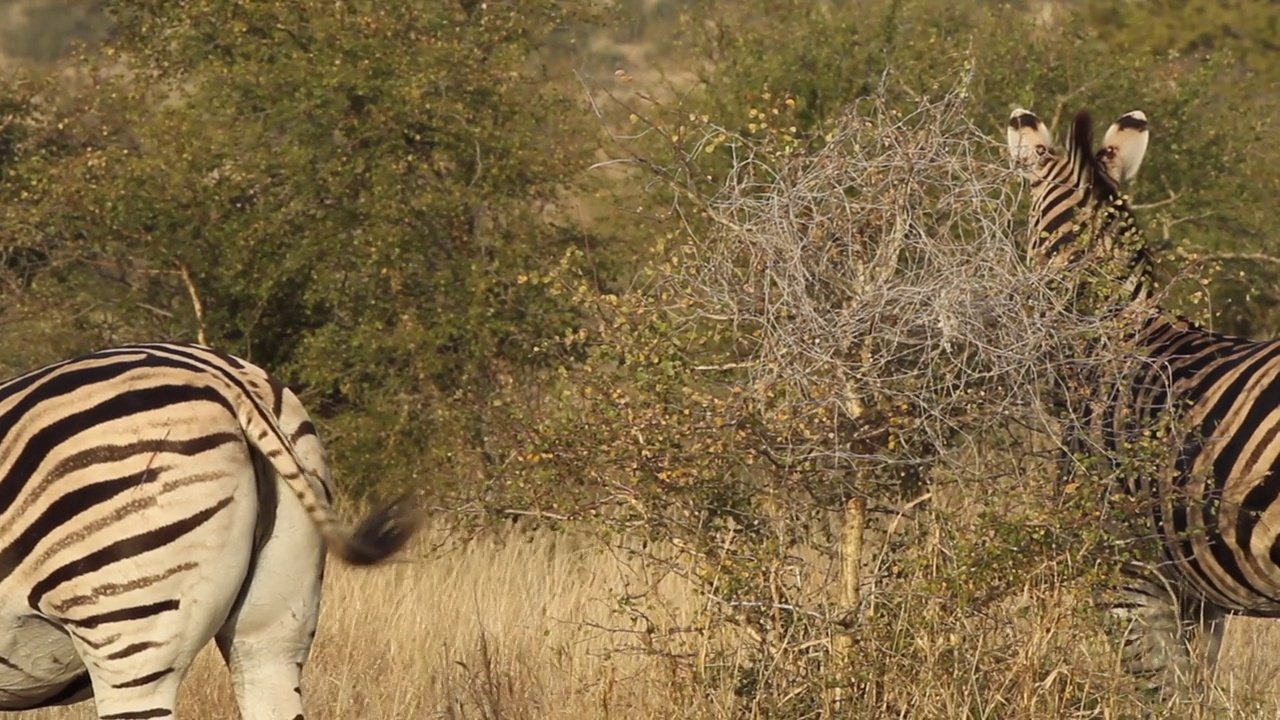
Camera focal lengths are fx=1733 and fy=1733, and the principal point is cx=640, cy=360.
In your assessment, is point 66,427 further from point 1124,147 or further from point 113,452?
point 1124,147

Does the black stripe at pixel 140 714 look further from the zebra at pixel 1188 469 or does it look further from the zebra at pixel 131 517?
the zebra at pixel 1188 469

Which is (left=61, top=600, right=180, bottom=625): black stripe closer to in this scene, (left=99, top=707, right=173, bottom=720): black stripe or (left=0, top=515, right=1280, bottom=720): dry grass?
(left=99, top=707, right=173, bottom=720): black stripe

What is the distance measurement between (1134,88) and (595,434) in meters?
8.64

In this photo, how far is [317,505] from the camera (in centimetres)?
451

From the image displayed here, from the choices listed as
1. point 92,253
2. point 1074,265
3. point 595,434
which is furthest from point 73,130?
point 1074,265

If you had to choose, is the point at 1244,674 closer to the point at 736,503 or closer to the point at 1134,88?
the point at 736,503

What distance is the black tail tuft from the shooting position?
4.55 m

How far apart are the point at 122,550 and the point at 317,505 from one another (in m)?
0.55

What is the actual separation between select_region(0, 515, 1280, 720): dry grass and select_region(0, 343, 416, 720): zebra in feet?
4.46

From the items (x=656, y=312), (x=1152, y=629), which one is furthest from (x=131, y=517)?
(x=1152, y=629)

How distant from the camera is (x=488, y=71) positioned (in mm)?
10711

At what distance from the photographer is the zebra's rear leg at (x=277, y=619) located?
4.52 metres

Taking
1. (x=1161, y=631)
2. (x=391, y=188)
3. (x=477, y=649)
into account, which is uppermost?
(x=1161, y=631)

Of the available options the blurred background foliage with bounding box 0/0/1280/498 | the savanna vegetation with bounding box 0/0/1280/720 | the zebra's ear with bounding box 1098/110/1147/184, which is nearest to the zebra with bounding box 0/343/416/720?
the savanna vegetation with bounding box 0/0/1280/720
